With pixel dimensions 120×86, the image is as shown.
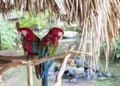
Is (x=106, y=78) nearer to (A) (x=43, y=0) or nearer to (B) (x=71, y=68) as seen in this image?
(B) (x=71, y=68)

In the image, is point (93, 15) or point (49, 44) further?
point (49, 44)

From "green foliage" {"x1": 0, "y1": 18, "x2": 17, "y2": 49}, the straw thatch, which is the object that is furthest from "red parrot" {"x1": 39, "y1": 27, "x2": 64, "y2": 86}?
"green foliage" {"x1": 0, "y1": 18, "x2": 17, "y2": 49}

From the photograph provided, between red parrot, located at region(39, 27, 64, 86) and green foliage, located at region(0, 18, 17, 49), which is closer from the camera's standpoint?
red parrot, located at region(39, 27, 64, 86)

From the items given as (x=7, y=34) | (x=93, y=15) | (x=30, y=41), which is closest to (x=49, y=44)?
(x=30, y=41)

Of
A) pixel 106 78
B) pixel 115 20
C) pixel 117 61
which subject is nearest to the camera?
pixel 115 20

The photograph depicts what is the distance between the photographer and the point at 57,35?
1.74 m

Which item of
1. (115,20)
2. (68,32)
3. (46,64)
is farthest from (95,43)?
(68,32)

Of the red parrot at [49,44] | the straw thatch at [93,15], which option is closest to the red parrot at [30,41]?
the red parrot at [49,44]

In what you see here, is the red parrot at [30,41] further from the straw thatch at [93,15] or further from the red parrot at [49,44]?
the straw thatch at [93,15]

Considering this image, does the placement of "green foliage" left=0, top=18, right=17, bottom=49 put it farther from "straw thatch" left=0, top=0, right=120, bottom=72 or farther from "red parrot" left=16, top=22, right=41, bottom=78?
"straw thatch" left=0, top=0, right=120, bottom=72

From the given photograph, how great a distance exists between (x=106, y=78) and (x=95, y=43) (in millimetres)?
3448

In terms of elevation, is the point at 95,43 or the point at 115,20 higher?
the point at 115,20

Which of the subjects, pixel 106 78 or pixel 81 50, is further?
pixel 106 78

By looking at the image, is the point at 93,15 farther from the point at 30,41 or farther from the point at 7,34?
the point at 7,34
